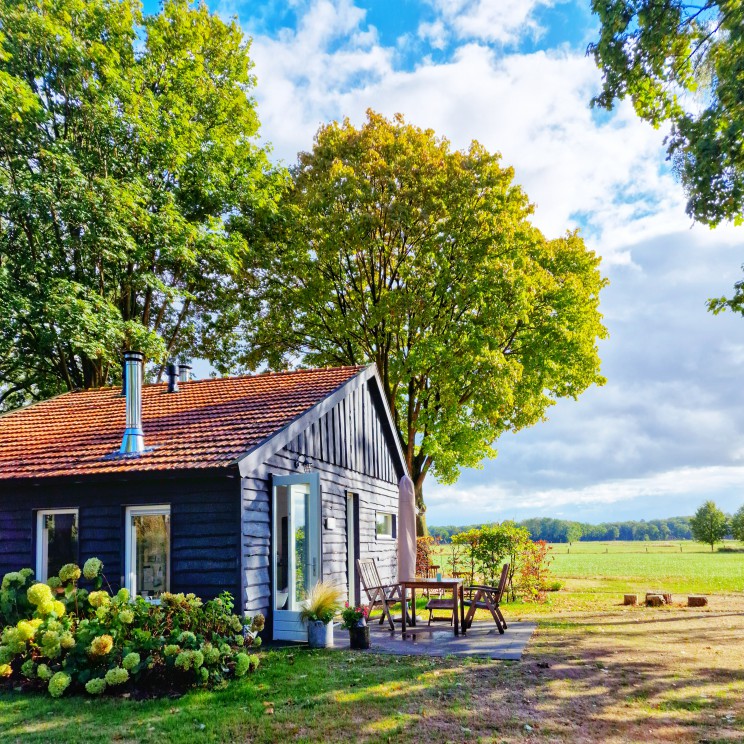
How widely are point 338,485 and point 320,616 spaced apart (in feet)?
14.6

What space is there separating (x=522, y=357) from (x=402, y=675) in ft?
53.2

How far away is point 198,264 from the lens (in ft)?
74.1

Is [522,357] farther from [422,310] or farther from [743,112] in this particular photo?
[743,112]

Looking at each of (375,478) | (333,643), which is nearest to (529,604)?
(375,478)

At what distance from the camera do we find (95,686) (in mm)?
7703

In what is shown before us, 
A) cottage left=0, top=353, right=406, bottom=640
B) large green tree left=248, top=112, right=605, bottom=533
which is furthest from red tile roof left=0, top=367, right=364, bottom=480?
large green tree left=248, top=112, right=605, bottom=533

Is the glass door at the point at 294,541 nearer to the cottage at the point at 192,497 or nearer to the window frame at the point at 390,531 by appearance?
the cottage at the point at 192,497

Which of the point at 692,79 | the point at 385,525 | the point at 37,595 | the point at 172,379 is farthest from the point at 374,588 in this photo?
the point at 692,79

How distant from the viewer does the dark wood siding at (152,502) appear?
10414mm

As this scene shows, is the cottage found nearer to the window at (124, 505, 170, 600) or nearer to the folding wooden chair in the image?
the window at (124, 505, 170, 600)

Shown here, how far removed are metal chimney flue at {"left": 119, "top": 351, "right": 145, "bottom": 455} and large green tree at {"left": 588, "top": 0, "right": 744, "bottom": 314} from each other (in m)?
9.53

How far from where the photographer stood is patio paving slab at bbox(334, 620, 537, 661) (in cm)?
972

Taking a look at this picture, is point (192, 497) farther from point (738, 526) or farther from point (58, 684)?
point (738, 526)

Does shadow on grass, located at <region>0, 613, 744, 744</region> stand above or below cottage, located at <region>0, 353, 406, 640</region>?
below
